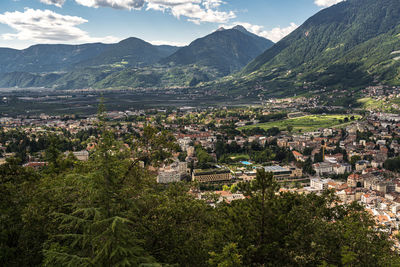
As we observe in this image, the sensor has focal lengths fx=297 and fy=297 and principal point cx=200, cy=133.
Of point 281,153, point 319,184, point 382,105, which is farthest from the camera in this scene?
point 382,105

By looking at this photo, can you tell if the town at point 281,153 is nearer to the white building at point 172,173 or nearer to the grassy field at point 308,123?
the white building at point 172,173

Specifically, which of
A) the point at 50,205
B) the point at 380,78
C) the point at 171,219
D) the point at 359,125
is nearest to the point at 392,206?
the point at 171,219

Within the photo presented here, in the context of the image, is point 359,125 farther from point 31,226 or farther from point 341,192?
point 31,226

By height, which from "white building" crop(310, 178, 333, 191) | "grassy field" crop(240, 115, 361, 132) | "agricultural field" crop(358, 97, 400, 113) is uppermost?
"agricultural field" crop(358, 97, 400, 113)

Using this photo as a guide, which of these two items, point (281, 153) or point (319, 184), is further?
point (281, 153)

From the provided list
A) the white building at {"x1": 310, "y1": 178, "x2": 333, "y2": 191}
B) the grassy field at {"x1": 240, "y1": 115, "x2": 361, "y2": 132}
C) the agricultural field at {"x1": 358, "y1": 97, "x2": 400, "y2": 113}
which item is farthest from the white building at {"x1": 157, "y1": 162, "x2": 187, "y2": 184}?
the agricultural field at {"x1": 358, "y1": 97, "x2": 400, "y2": 113}

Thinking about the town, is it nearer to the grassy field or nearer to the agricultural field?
the grassy field

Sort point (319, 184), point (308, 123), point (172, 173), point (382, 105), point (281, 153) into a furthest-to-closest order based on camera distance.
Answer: point (382, 105)
point (308, 123)
point (281, 153)
point (172, 173)
point (319, 184)

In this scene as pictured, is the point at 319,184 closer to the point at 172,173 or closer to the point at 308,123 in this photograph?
the point at 172,173

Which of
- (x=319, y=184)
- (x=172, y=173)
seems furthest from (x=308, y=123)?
(x=172, y=173)
